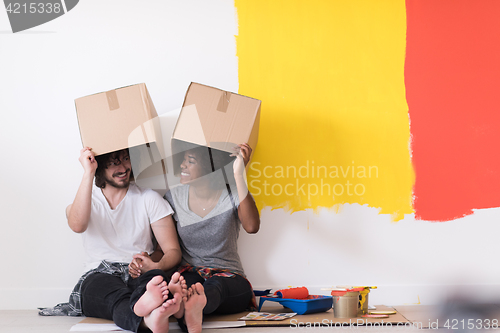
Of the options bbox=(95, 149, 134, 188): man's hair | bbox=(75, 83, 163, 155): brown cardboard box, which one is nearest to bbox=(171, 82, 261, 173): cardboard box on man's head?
bbox=(75, 83, 163, 155): brown cardboard box

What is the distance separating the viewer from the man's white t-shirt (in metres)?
1.57

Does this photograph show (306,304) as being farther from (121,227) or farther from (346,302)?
(121,227)

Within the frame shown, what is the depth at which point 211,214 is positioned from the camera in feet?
5.36

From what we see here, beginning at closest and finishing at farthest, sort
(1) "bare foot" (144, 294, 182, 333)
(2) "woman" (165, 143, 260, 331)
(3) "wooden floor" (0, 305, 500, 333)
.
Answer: (1) "bare foot" (144, 294, 182, 333)
(3) "wooden floor" (0, 305, 500, 333)
(2) "woman" (165, 143, 260, 331)

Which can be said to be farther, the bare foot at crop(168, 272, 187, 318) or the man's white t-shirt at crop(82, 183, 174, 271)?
the man's white t-shirt at crop(82, 183, 174, 271)

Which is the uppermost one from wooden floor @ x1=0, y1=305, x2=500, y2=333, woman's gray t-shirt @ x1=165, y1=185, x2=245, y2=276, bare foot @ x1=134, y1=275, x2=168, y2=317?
woman's gray t-shirt @ x1=165, y1=185, x2=245, y2=276

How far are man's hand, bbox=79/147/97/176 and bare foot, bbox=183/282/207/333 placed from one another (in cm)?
57

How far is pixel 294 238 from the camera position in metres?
1.80

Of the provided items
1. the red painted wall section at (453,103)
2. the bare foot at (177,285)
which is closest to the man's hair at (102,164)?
the bare foot at (177,285)

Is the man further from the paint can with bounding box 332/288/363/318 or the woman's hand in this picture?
the paint can with bounding box 332/288/363/318

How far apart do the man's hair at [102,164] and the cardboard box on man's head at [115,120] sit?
0.14 m

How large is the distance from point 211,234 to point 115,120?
0.56 metres

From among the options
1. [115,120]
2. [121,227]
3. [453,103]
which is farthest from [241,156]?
[453,103]

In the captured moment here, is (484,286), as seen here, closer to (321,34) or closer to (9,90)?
(321,34)
